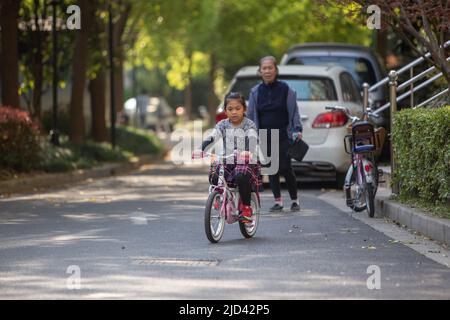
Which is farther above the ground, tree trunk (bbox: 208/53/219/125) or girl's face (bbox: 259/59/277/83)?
tree trunk (bbox: 208/53/219/125)

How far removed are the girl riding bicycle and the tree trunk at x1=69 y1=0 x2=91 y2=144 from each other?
13687 millimetres

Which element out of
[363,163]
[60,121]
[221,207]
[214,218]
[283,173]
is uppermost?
[60,121]

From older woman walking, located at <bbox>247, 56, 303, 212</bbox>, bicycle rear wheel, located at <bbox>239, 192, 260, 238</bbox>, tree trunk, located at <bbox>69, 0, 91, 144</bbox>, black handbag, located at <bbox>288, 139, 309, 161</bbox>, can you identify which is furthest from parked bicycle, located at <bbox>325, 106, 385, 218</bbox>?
tree trunk, located at <bbox>69, 0, 91, 144</bbox>

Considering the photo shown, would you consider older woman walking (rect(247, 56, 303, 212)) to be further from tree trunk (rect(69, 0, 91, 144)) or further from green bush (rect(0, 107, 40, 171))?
tree trunk (rect(69, 0, 91, 144))

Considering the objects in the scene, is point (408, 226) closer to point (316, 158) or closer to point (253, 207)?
point (253, 207)

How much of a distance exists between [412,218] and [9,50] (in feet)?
37.0

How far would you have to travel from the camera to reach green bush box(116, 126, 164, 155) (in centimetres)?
3111

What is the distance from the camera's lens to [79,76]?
24.6 meters

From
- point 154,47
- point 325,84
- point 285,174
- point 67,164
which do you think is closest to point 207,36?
point 154,47

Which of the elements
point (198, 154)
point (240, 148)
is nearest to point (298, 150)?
point (240, 148)

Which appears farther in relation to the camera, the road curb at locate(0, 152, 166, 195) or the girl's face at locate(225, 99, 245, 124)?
the road curb at locate(0, 152, 166, 195)

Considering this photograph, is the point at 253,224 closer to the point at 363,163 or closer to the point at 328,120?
the point at 363,163

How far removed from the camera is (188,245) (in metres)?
10.6

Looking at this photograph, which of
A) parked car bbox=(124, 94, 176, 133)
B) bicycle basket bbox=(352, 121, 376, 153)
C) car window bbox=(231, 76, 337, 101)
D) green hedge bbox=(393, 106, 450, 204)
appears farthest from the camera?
parked car bbox=(124, 94, 176, 133)
